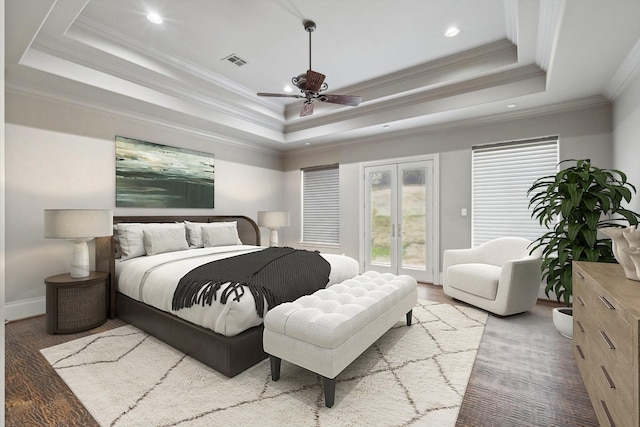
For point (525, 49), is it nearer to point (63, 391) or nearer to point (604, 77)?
point (604, 77)

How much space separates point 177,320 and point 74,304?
1232 millimetres

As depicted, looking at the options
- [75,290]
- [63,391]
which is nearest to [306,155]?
[75,290]

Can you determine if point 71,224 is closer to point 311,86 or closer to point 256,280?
point 256,280

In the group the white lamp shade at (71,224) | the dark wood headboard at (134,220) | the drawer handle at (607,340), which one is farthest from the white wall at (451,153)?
the white lamp shade at (71,224)

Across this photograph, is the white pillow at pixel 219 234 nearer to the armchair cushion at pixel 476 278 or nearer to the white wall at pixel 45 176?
the white wall at pixel 45 176

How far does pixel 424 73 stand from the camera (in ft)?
12.9

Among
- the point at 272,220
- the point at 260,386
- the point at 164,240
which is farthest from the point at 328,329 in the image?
the point at 272,220

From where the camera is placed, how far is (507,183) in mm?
4219

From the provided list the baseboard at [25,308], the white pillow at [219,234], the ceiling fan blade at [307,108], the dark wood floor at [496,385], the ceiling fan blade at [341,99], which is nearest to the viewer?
the dark wood floor at [496,385]

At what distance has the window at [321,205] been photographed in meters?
5.92

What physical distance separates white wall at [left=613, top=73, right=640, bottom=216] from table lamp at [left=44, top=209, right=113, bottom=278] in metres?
5.05

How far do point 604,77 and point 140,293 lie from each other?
199 inches

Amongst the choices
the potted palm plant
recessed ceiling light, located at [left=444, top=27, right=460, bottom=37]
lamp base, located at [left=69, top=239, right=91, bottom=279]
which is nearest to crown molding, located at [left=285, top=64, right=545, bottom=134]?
recessed ceiling light, located at [left=444, top=27, right=460, bottom=37]

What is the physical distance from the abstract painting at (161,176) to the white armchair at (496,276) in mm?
3860
